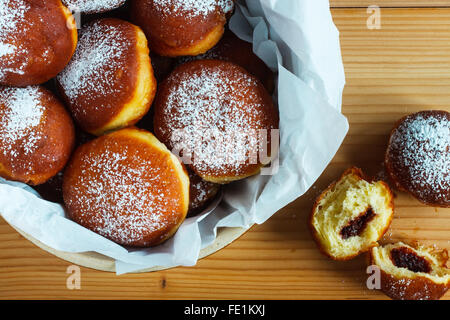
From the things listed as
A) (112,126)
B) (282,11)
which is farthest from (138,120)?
(282,11)

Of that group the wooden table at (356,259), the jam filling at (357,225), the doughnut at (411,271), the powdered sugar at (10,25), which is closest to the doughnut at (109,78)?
the powdered sugar at (10,25)

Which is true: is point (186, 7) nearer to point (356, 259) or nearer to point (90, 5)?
point (90, 5)

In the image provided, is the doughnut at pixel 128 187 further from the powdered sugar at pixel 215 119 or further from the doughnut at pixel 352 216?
the doughnut at pixel 352 216

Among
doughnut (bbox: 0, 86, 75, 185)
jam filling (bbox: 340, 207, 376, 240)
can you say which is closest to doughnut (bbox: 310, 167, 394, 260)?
jam filling (bbox: 340, 207, 376, 240)

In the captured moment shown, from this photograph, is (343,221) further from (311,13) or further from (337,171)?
(311,13)

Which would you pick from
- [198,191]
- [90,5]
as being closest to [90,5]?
[90,5]

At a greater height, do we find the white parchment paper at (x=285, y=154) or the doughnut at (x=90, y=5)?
the doughnut at (x=90, y=5)

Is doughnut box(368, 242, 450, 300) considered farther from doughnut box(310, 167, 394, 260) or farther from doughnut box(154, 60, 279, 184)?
doughnut box(154, 60, 279, 184)
